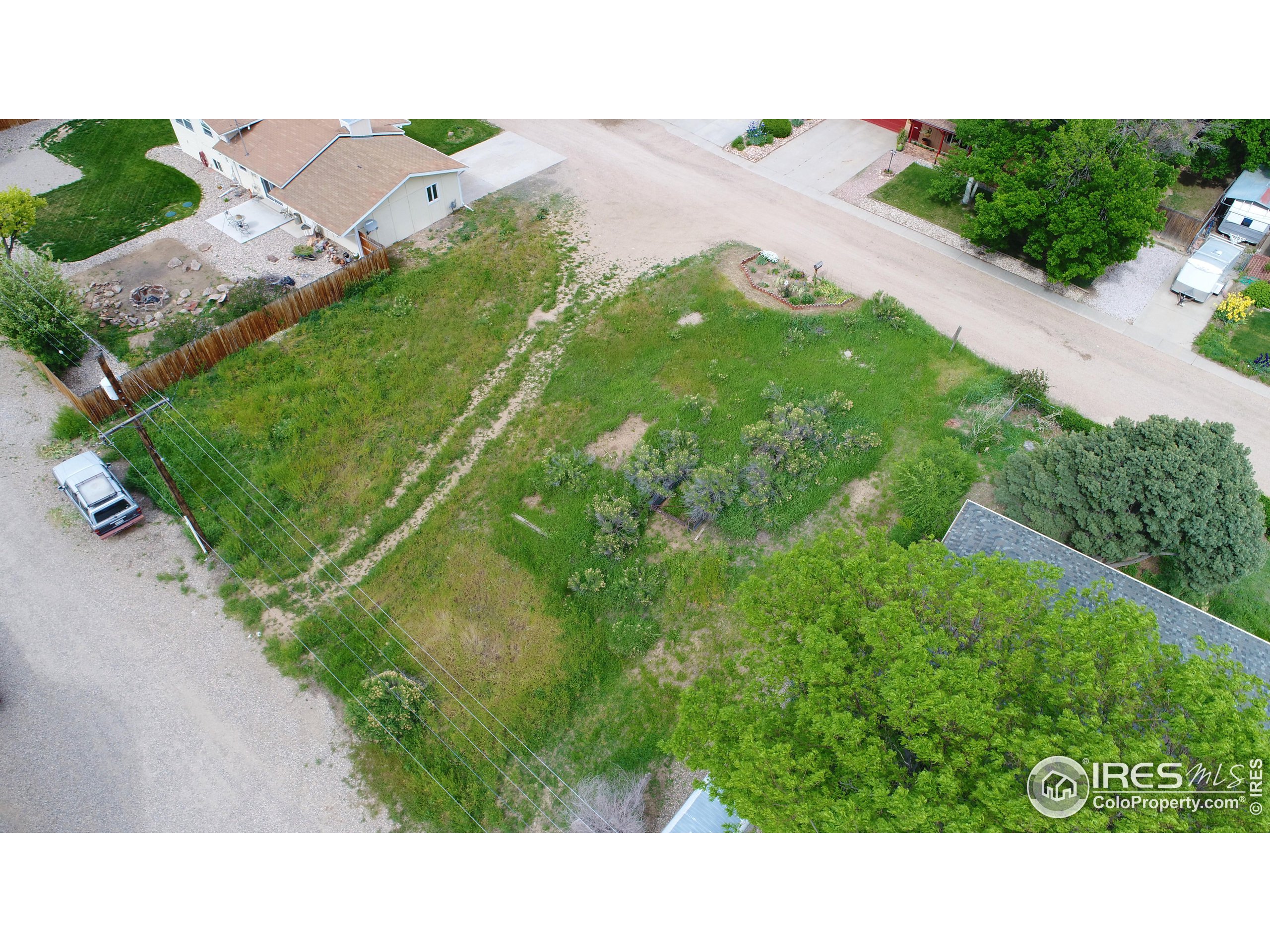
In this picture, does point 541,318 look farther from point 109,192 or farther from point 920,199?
point 109,192

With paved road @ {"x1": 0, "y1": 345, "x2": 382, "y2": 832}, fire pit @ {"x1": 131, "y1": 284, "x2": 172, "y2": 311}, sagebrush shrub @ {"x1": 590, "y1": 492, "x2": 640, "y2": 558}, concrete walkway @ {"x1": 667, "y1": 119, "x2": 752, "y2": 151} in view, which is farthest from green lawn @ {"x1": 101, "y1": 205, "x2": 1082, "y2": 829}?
concrete walkway @ {"x1": 667, "y1": 119, "x2": 752, "y2": 151}

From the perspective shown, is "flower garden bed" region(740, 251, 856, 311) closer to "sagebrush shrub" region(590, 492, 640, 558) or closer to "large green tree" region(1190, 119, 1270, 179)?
"sagebrush shrub" region(590, 492, 640, 558)

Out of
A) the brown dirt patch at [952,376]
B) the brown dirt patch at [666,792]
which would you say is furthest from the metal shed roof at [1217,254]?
the brown dirt patch at [666,792]

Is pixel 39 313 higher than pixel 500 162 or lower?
lower

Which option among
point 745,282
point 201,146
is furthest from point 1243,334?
point 201,146

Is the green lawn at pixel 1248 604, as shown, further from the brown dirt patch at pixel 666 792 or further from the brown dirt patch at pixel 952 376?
the brown dirt patch at pixel 666 792

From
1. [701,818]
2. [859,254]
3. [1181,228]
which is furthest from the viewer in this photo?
[1181,228]

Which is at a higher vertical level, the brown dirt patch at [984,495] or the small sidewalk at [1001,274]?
the small sidewalk at [1001,274]

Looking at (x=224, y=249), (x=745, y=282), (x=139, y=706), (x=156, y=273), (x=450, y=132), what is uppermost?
(x=450, y=132)
